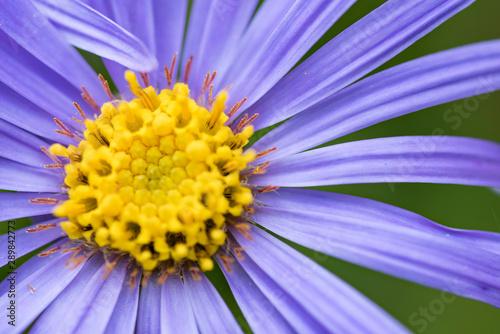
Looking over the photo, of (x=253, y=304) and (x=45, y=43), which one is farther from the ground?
(x=45, y=43)

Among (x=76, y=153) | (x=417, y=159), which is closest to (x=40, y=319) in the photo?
(x=76, y=153)

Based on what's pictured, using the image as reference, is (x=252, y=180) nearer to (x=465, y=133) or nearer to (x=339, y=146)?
(x=339, y=146)

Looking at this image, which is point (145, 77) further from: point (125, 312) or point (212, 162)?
point (125, 312)

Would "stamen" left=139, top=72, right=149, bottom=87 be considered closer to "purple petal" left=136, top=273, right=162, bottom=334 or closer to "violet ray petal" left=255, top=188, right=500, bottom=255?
"violet ray petal" left=255, top=188, right=500, bottom=255

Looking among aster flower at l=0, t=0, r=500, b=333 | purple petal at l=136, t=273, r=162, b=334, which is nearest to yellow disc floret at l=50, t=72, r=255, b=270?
aster flower at l=0, t=0, r=500, b=333

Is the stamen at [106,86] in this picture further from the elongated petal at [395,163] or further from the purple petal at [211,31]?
the elongated petal at [395,163]

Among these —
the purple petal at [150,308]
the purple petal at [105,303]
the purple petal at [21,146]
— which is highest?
the purple petal at [21,146]

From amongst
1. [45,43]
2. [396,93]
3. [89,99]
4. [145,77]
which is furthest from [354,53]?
[45,43]

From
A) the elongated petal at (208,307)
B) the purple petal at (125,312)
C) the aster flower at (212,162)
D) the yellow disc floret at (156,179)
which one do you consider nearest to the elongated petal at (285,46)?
the aster flower at (212,162)
